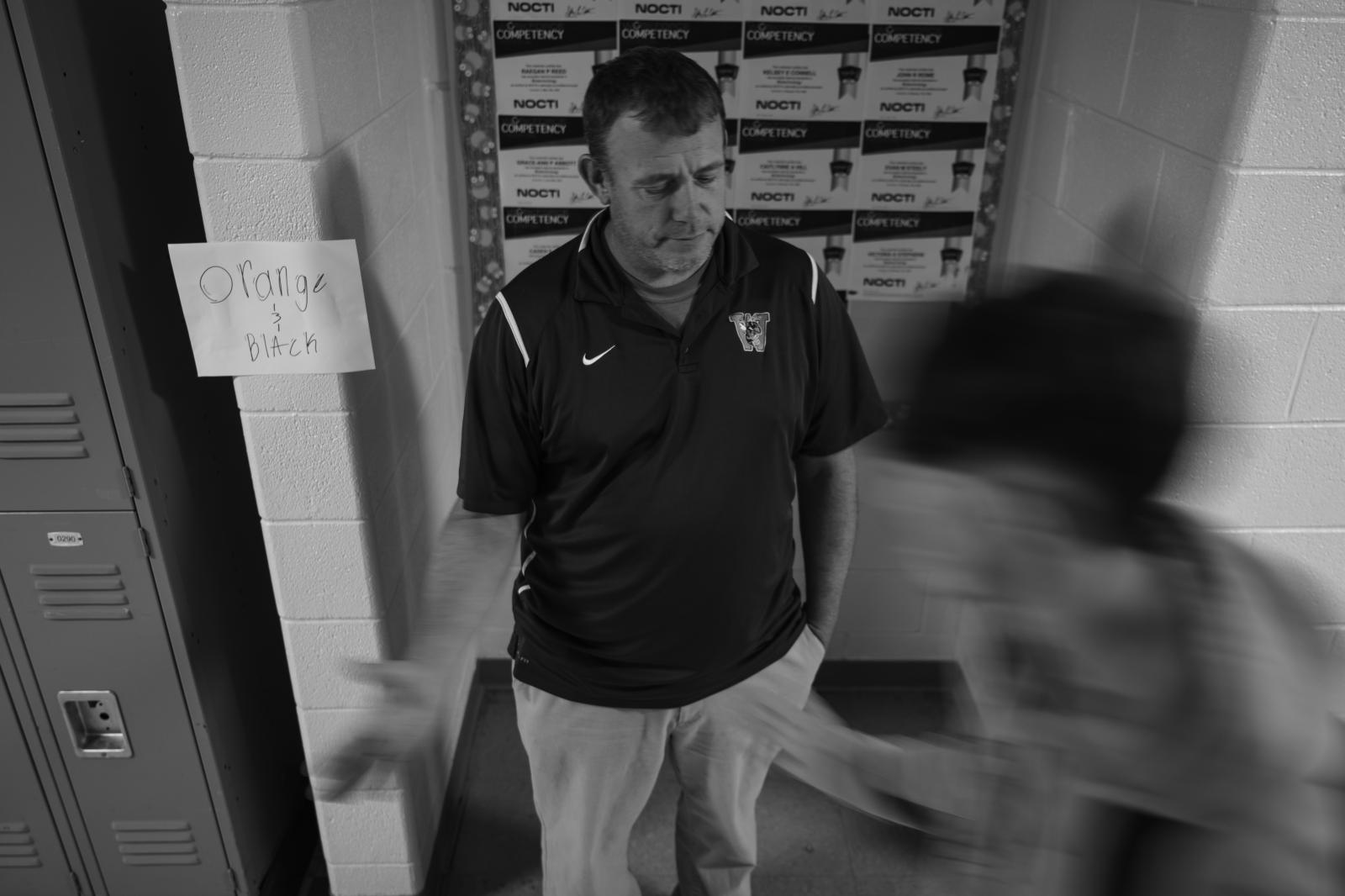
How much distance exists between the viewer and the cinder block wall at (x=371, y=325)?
127cm

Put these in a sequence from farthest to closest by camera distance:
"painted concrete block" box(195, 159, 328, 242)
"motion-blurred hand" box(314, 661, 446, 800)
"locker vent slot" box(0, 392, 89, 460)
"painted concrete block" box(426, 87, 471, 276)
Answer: "painted concrete block" box(426, 87, 471, 276) → "locker vent slot" box(0, 392, 89, 460) → "painted concrete block" box(195, 159, 328, 242) → "motion-blurred hand" box(314, 661, 446, 800)

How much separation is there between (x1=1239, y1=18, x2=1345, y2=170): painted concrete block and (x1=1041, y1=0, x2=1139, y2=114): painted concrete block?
0.38m

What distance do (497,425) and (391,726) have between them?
420 mm

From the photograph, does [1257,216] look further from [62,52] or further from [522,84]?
[62,52]

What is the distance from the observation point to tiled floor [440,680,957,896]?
6.62 ft

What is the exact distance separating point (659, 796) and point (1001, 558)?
5.52 ft

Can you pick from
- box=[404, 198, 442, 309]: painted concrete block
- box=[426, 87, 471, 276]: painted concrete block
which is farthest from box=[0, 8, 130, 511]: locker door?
box=[426, 87, 471, 276]: painted concrete block

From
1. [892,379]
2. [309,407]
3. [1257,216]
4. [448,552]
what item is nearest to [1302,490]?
[1257,216]

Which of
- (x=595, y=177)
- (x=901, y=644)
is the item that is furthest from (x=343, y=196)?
(x=901, y=644)

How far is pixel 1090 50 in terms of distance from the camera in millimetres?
1758

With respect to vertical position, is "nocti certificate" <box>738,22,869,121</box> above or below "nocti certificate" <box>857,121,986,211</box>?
above

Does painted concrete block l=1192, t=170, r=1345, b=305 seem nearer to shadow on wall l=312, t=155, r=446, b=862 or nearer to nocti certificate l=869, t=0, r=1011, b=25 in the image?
nocti certificate l=869, t=0, r=1011, b=25

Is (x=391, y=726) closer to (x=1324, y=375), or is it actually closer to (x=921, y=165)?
(x=1324, y=375)

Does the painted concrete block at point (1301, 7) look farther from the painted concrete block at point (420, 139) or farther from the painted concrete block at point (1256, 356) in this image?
→ the painted concrete block at point (420, 139)
